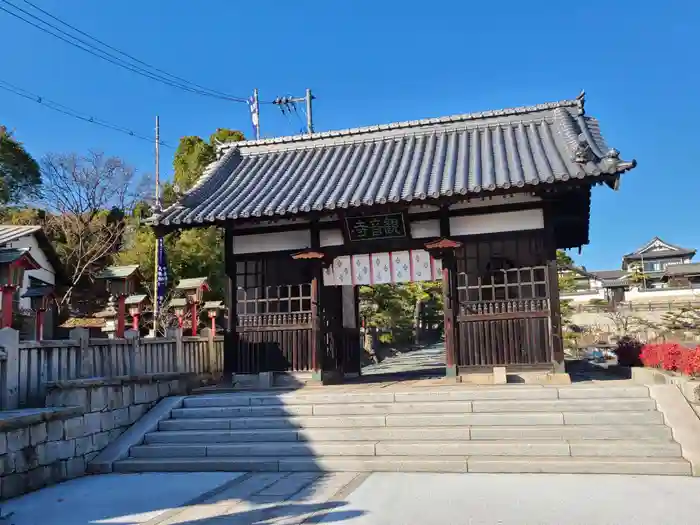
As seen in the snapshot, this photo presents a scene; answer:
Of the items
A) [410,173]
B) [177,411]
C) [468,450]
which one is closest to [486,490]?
[468,450]

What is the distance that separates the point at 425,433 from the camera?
8516 mm

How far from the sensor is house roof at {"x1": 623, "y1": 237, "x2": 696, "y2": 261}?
7669cm

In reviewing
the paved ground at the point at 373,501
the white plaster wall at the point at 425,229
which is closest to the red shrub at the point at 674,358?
the paved ground at the point at 373,501

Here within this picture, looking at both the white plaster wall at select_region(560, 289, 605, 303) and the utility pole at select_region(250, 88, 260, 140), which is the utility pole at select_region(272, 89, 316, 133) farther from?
the white plaster wall at select_region(560, 289, 605, 303)

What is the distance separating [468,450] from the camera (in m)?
7.95

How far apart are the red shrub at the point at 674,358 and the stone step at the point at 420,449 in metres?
1.76

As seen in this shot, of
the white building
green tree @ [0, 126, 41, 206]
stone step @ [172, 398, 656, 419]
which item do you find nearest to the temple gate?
stone step @ [172, 398, 656, 419]

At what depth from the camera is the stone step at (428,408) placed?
8.60 m

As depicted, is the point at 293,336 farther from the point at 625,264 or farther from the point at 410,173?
the point at 625,264

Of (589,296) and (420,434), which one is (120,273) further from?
(589,296)

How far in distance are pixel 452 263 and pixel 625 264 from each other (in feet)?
256

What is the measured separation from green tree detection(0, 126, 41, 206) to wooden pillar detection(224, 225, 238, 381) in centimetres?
3041

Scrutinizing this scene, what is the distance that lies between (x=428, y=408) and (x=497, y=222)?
14.9 ft

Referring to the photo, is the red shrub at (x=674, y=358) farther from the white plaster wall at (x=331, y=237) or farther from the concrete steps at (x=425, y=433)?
the white plaster wall at (x=331, y=237)
